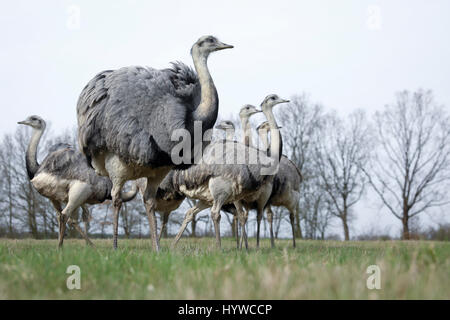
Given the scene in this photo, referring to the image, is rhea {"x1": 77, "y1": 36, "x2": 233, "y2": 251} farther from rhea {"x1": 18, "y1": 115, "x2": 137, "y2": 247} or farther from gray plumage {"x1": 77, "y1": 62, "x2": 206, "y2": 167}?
rhea {"x1": 18, "y1": 115, "x2": 137, "y2": 247}

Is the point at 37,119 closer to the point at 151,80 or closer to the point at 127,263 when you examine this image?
the point at 151,80

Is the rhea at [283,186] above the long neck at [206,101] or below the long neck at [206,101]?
below

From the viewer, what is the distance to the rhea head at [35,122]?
1258 centimetres

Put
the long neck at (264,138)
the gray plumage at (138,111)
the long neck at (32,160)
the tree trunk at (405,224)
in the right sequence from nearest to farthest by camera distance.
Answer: the gray plumage at (138,111), the long neck at (32,160), the long neck at (264,138), the tree trunk at (405,224)

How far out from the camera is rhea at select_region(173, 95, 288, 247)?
31.7 ft

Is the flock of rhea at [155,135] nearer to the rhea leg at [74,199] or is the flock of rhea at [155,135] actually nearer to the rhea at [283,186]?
the rhea leg at [74,199]

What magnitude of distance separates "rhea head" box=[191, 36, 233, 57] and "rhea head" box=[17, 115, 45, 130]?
21.3ft

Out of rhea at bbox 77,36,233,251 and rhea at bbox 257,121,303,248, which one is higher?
A: rhea at bbox 77,36,233,251

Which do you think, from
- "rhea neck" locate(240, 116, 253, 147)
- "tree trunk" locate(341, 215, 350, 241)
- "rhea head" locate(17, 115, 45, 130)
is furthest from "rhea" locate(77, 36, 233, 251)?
"tree trunk" locate(341, 215, 350, 241)

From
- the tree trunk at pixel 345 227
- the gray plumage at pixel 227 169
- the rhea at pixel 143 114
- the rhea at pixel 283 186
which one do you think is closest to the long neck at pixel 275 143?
the gray plumage at pixel 227 169

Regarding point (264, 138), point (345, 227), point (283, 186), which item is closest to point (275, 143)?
point (283, 186)
